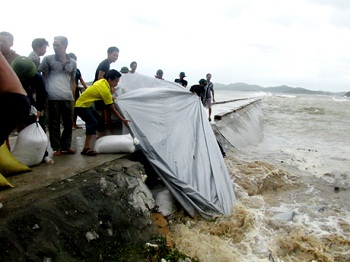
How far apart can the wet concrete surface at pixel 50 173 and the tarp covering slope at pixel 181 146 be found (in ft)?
2.36

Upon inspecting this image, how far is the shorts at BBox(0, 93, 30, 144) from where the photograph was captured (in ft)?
9.09

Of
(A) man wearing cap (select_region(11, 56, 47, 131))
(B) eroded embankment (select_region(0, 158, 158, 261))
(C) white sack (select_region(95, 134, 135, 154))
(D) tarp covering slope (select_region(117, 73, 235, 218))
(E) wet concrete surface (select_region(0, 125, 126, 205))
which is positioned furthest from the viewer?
(C) white sack (select_region(95, 134, 135, 154))

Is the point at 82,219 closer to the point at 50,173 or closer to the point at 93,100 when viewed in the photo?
the point at 50,173

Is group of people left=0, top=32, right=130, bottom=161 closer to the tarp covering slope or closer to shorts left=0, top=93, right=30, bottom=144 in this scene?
the tarp covering slope

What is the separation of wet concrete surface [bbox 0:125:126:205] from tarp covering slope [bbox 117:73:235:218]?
719mm

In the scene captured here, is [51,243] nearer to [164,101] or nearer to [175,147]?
[175,147]

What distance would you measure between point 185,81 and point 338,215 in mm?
6679

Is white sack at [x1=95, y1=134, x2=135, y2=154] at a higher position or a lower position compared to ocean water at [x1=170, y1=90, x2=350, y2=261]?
higher

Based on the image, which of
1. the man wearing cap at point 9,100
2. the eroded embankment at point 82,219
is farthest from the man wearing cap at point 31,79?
the eroded embankment at point 82,219

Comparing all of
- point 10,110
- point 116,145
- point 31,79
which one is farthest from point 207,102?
point 10,110

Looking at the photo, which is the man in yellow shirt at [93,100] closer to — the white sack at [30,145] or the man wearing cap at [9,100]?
the white sack at [30,145]

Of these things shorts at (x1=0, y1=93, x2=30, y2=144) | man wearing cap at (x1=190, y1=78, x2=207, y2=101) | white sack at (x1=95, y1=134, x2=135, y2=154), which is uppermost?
man wearing cap at (x1=190, y1=78, x2=207, y2=101)

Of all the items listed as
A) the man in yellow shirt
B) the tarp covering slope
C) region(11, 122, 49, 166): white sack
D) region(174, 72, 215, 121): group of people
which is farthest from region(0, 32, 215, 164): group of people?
region(174, 72, 215, 121): group of people

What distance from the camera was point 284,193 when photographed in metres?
6.35
